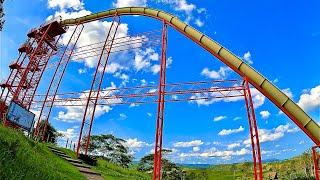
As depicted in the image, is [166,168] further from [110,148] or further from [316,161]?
[316,161]

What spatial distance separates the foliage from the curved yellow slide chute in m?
42.6

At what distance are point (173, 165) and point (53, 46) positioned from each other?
4174 centimetres

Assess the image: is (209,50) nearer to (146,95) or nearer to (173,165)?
(146,95)

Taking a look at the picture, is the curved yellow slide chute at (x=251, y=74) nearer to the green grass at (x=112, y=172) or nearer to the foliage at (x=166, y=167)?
the green grass at (x=112, y=172)

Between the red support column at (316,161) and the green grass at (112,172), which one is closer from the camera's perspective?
the red support column at (316,161)

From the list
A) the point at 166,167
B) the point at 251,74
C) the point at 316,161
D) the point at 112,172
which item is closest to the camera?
the point at 316,161

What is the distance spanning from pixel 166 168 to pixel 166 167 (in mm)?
450

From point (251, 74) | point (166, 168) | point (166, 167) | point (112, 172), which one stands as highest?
point (166, 167)

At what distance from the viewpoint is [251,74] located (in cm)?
2120

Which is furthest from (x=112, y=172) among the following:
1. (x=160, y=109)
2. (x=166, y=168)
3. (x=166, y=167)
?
(x=166, y=167)

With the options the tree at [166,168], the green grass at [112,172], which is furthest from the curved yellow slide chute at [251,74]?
the tree at [166,168]

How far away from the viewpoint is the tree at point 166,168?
216ft

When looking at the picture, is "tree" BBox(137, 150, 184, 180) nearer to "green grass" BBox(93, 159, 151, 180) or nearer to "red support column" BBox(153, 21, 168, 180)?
"green grass" BBox(93, 159, 151, 180)

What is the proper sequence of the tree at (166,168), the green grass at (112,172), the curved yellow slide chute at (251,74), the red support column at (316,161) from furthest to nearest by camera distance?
the tree at (166,168)
the green grass at (112,172)
the curved yellow slide chute at (251,74)
the red support column at (316,161)
